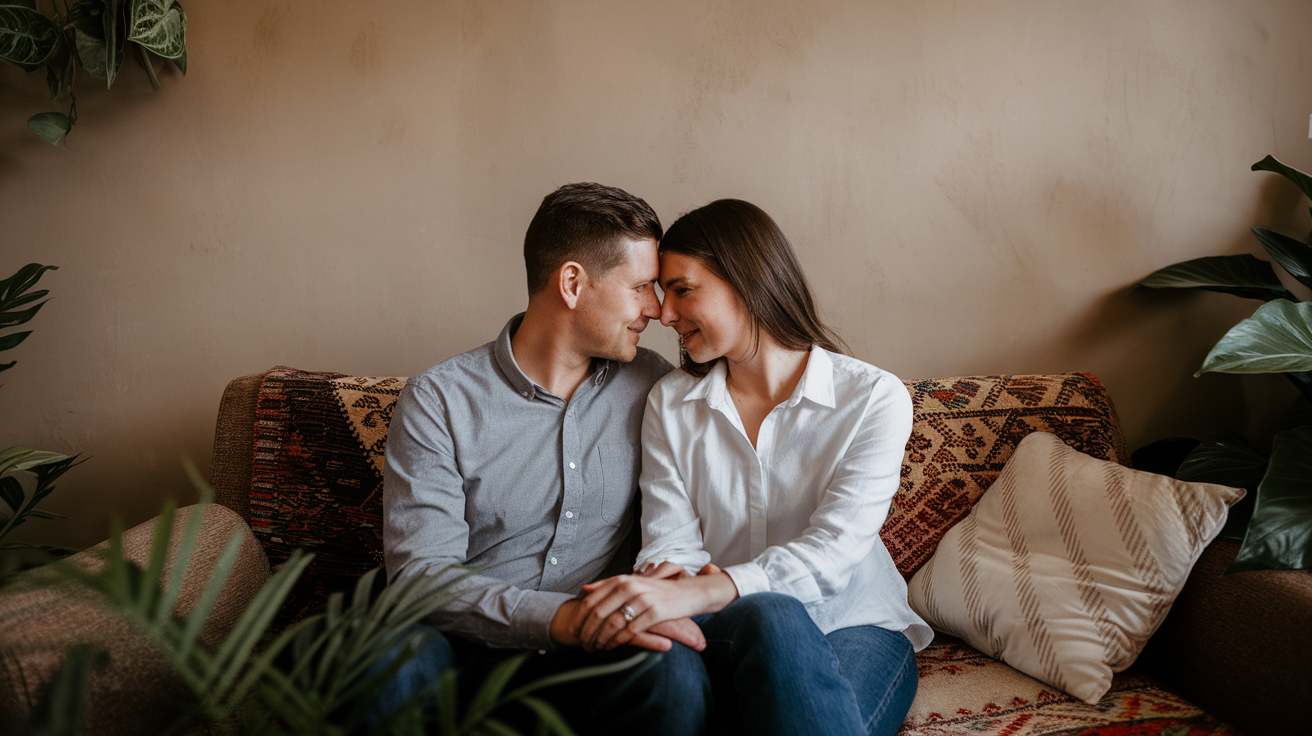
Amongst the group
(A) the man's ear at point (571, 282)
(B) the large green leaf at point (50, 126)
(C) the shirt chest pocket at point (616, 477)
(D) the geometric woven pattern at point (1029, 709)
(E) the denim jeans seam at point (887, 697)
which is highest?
(B) the large green leaf at point (50, 126)

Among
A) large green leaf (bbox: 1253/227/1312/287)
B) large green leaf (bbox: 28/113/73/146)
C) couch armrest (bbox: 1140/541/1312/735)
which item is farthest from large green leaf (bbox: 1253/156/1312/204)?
large green leaf (bbox: 28/113/73/146)

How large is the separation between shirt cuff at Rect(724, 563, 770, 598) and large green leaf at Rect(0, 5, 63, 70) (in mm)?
1958

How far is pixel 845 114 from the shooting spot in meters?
1.81

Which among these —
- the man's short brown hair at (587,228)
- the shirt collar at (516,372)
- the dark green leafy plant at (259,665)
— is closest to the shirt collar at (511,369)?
the shirt collar at (516,372)

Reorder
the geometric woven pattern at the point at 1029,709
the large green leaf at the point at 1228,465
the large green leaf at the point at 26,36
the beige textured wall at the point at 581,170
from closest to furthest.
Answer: the geometric woven pattern at the point at 1029,709 → the large green leaf at the point at 1228,465 → the large green leaf at the point at 26,36 → the beige textured wall at the point at 581,170

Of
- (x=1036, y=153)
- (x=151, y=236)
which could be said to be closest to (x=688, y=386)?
(x=1036, y=153)

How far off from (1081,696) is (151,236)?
231 cm

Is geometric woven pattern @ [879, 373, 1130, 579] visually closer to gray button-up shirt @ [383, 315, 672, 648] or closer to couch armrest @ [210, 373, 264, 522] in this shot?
gray button-up shirt @ [383, 315, 672, 648]

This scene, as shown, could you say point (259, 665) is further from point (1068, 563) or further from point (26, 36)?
point (26, 36)

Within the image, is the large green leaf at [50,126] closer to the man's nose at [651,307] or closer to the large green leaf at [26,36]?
the large green leaf at [26,36]

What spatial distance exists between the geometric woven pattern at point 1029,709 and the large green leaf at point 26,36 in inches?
91.9

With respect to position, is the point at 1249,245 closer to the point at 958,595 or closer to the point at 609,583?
the point at 958,595

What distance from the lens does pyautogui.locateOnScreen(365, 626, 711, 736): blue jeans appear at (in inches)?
37.6

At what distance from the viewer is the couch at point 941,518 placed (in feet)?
3.79
